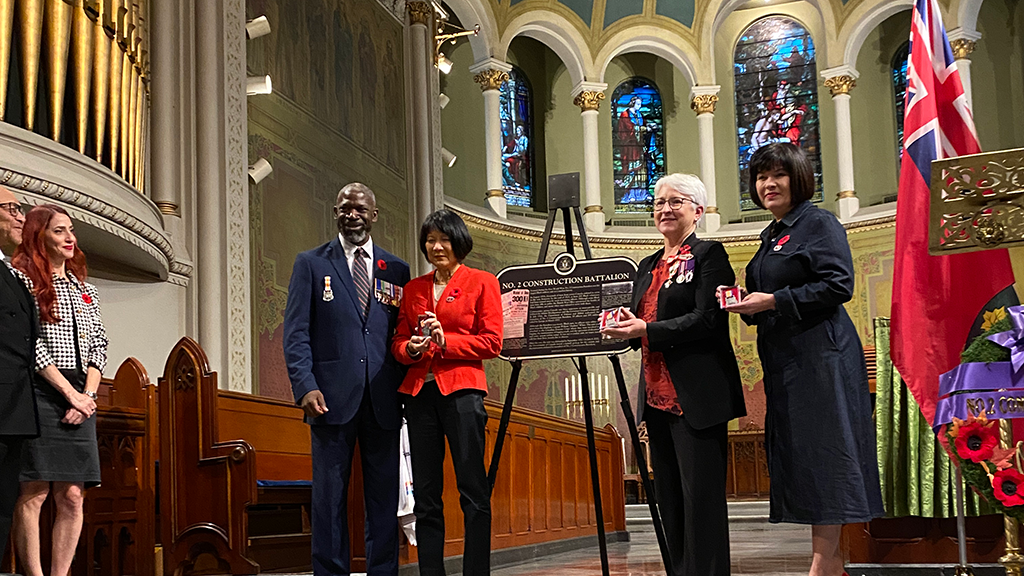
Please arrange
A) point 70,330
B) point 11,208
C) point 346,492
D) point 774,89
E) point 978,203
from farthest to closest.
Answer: point 774,89 → point 11,208 → point 70,330 → point 346,492 → point 978,203

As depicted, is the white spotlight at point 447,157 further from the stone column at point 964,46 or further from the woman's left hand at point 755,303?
the woman's left hand at point 755,303

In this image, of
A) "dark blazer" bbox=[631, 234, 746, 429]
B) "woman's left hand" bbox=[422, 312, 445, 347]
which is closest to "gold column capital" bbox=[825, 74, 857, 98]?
"dark blazer" bbox=[631, 234, 746, 429]

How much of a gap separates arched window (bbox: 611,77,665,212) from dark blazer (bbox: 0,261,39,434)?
12521mm

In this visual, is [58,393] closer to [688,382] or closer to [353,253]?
[353,253]

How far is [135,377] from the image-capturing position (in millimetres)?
4957

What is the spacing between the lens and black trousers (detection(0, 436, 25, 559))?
3.32 m

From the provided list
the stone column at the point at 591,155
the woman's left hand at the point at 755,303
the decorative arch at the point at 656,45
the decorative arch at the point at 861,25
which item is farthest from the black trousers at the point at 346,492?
the decorative arch at the point at 861,25

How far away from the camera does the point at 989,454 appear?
335 centimetres

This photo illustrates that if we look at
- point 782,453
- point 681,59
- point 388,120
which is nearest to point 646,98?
point 681,59

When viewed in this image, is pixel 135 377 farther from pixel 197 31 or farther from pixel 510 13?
pixel 510 13

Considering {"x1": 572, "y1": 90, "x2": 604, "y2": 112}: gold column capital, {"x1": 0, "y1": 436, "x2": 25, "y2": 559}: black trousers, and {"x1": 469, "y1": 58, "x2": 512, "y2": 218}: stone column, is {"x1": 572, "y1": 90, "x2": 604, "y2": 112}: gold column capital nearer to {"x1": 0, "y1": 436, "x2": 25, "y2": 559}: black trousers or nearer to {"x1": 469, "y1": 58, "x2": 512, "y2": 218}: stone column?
{"x1": 469, "y1": 58, "x2": 512, "y2": 218}: stone column

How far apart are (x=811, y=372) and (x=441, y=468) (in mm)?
1337

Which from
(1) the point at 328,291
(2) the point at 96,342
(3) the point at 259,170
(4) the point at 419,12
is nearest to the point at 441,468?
(1) the point at 328,291

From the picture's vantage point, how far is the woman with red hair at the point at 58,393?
12.2ft
